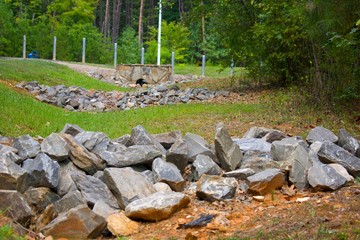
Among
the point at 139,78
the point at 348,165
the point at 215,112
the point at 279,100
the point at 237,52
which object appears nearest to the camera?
the point at 348,165

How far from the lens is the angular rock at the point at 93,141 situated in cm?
760

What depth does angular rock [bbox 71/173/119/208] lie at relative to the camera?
6.44 metres

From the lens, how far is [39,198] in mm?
6406

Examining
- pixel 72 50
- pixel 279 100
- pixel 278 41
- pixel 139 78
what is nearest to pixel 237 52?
pixel 278 41

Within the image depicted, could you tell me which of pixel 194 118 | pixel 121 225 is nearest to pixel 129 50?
pixel 194 118

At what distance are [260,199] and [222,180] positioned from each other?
1.45ft

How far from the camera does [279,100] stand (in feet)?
43.6

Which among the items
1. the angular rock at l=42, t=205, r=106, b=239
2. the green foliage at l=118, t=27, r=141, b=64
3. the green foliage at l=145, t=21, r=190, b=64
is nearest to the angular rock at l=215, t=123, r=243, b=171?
the angular rock at l=42, t=205, r=106, b=239

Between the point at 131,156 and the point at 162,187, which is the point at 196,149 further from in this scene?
the point at 162,187

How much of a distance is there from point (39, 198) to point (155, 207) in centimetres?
131

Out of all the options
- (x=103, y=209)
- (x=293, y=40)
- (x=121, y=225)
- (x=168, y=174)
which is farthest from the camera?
(x=293, y=40)

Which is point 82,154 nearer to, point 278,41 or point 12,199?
point 12,199

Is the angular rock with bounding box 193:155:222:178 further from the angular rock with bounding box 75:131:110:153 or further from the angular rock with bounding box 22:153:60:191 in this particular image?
the angular rock with bounding box 22:153:60:191

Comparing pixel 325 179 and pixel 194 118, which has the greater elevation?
pixel 325 179
